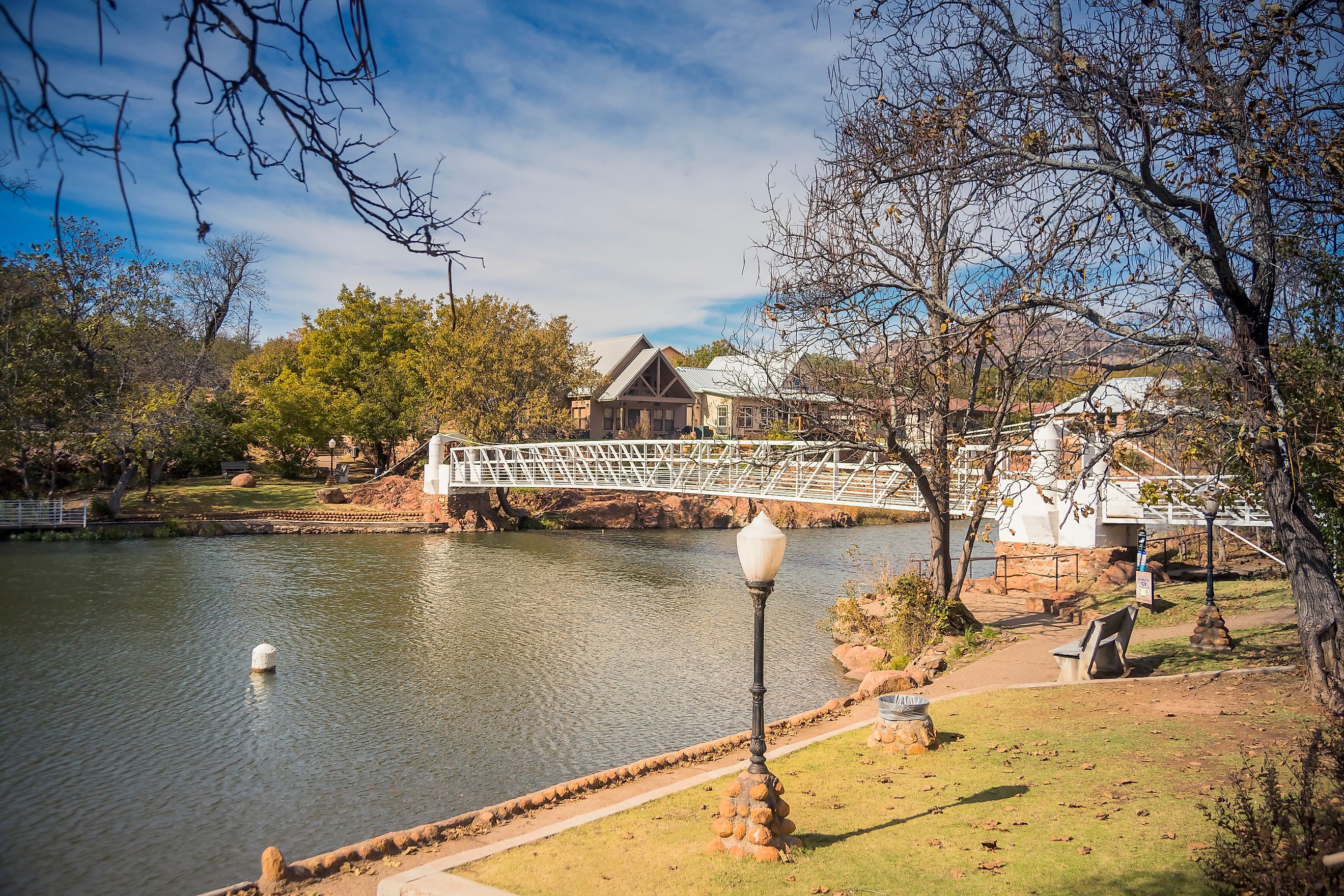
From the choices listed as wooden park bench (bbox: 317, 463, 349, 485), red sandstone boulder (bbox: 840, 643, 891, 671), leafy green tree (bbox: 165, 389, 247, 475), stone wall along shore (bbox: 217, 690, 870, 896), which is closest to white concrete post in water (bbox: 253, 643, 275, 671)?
stone wall along shore (bbox: 217, 690, 870, 896)

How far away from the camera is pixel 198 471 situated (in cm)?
4247

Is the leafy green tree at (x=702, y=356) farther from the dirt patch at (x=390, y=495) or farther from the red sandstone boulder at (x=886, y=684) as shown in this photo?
the red sandstone boulder at (x=886, y=684)

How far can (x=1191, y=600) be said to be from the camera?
1611 cm

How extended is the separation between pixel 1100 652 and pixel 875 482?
10.2m

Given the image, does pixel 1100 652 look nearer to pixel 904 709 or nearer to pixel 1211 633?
pixel 1211 633

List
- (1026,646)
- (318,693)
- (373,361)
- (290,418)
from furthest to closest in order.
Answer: (373,361) → (290,418) → (1026,646) → (318,693)

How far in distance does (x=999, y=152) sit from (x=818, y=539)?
30.7 metres

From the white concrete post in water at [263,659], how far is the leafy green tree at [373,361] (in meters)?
30.9

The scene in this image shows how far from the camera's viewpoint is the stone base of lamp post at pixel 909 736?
8805mm

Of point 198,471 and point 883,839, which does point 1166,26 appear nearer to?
point 883,839

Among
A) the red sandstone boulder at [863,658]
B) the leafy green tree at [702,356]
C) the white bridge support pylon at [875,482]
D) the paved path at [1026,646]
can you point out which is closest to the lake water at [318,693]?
the red sandstone boulder at [863,658]

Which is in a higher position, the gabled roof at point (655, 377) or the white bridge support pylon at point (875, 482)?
the gabled roof at point (655, 377)

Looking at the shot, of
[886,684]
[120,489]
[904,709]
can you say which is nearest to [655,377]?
[120,489]

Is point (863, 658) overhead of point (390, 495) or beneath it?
beneath
